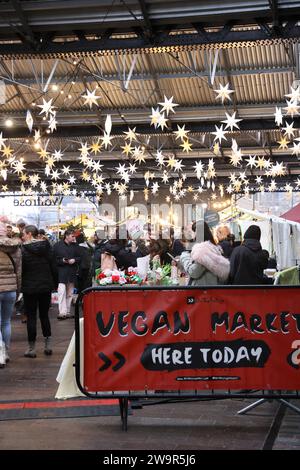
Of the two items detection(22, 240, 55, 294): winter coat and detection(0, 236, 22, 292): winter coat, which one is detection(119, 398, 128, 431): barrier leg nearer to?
detection(0, 236, 22, 292): winter coat

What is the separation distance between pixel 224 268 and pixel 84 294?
2.11 meters

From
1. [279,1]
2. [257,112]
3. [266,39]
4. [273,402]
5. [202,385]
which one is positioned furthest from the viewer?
[257,112]

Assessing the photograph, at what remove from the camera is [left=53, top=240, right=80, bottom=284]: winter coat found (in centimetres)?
1356

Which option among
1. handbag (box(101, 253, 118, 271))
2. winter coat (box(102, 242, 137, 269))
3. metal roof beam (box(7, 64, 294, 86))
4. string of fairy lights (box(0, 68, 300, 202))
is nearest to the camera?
handbag (box(101, 253, 118, 271))

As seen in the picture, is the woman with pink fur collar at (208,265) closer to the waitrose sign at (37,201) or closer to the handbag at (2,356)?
the handbag at (2,356)

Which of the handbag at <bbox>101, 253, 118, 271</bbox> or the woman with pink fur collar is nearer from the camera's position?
the woman with pink fur collar

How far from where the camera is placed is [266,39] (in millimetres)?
11656

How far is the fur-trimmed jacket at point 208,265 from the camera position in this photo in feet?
22.9

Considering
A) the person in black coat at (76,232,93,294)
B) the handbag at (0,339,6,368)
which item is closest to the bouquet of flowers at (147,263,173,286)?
the handbag at (0,339,6,368)

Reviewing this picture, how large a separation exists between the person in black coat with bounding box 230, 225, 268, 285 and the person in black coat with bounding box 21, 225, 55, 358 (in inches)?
114

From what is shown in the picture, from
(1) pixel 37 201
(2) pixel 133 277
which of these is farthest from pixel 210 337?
(1) pixel 37 201

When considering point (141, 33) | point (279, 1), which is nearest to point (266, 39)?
point (279, 1)

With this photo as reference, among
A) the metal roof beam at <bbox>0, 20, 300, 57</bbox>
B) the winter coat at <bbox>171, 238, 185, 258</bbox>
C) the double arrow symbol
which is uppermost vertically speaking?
the metal roof beam at <bbox>0, 20, 300, 57</bbox>
